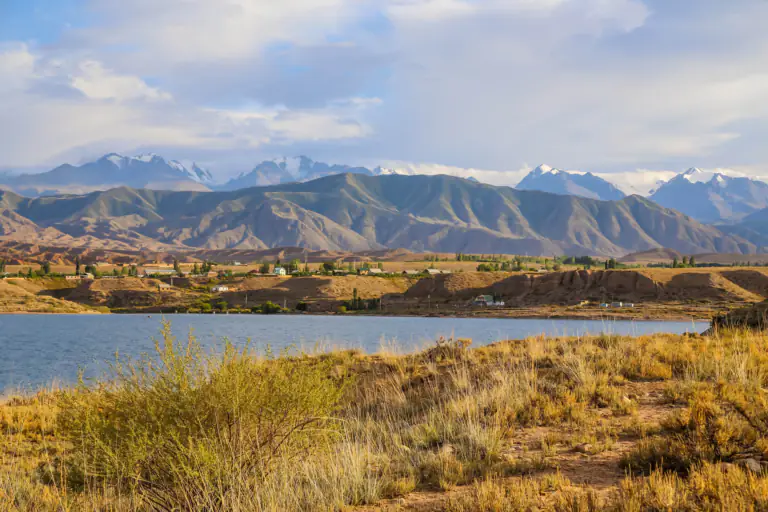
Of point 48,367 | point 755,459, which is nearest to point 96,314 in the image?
point 48,367

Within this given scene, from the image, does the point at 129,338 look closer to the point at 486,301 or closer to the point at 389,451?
the point at 389,451

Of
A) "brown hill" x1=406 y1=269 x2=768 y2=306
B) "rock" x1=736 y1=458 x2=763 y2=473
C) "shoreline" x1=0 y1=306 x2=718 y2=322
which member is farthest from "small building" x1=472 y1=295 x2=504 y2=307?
"rock" x1=736 y1=458 x2=763 y2=473

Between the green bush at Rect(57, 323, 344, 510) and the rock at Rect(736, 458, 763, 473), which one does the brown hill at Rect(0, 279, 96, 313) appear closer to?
the green bush at Rect(57, 323, 344, 510)

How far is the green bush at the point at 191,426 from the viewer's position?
813cm

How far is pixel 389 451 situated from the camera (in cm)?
1023

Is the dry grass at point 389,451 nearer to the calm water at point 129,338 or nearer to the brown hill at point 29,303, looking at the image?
the calm water at point 129,338

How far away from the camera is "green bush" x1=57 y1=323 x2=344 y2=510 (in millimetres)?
8133

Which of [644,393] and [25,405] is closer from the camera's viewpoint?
[644,393]

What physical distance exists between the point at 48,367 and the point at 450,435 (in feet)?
120

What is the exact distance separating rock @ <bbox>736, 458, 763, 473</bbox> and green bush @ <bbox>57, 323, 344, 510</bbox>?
17.5 feet

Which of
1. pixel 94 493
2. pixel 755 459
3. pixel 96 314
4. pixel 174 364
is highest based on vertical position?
pixel 174 364

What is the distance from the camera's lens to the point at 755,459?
Result: 8086 millimetres

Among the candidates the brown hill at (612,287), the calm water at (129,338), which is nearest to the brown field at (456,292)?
the brown hill at (612,287)

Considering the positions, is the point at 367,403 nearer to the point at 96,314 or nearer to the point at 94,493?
the point at 94,493
